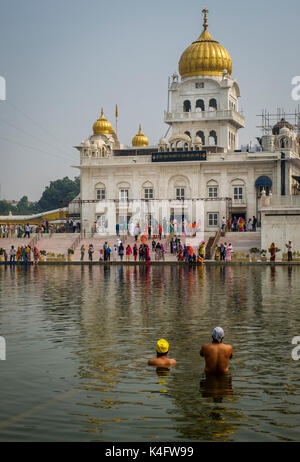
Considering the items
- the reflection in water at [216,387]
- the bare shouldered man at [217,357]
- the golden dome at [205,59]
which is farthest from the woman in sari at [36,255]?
the reflection in water at [216,387]

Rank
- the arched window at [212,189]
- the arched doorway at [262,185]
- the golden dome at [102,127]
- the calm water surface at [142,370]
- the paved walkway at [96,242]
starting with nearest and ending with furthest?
the calm water surface at [142,370] < the paved walkway at [96,242] < the arched doorway at [262,185] < the arched window at [212,189] < the golden dome at [102,127]

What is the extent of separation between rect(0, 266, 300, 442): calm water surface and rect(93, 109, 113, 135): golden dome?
48804 millimetres

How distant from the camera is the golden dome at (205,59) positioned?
65125mm

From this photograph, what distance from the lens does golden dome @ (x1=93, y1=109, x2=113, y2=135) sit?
69562mm

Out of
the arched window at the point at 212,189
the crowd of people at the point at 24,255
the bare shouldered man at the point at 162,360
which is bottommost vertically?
the bare shouldered man at the point at 162,360

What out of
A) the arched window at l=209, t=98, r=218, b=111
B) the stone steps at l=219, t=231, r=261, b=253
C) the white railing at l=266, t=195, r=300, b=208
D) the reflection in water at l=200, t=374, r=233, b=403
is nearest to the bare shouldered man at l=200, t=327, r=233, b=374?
the reflection in water at l=200, t=374, r=233, b=403

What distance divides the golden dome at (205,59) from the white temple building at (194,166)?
0.09m

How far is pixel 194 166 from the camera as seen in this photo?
198 feet

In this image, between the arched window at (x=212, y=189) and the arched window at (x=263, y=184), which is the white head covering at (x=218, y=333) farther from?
the arched window at (x=212, y=189)

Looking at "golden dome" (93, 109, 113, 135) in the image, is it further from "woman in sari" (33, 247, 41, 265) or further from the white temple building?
"woman in sari" (33, 247, 41, 265)

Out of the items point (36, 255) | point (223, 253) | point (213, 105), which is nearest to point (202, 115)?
point (213, 105)

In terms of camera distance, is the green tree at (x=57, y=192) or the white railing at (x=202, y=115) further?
the green tree at (x=57, y=192)

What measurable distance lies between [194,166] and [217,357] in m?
49.9

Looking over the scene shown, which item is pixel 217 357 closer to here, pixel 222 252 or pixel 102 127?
pixel 222 252
